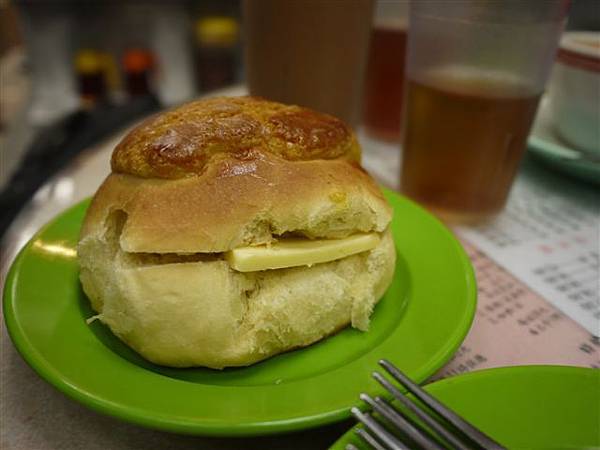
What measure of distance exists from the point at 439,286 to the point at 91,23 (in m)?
2.20

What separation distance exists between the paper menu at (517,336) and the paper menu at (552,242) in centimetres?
2

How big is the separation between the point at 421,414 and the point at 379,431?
0.13 feet

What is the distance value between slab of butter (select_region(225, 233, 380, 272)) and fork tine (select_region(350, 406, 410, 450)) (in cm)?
18

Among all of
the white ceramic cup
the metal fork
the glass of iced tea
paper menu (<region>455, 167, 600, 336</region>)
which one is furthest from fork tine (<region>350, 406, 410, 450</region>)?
the white ceramic cup

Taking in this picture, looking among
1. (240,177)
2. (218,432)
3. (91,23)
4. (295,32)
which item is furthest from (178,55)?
(218,432)

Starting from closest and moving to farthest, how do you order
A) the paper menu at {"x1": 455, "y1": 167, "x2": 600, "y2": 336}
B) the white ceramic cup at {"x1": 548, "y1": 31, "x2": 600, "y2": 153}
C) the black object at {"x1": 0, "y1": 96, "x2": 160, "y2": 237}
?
the paper menu at {"x1": 455, "y1": 167, "x2": 600, "y2": 336} < the white ceramic cup at {"x1": 548, "y1": 31, "x2": 600, "y2": 153} < the black object at {"x1": 0, "y1": 96, "x2": 160, "y2": 237}

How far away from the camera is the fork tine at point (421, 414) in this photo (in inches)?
17.4

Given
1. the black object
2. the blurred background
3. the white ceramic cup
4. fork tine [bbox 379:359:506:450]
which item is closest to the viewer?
fork tine [bbox 379:359:506:450]

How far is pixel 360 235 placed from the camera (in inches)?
25.7

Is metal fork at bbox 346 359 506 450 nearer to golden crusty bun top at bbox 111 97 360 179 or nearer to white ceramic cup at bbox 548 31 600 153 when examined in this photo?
golden crusty bun top at bbox 111 97 360 179

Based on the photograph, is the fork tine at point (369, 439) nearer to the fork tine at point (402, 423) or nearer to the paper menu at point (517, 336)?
the fork tine at point (402, 423)

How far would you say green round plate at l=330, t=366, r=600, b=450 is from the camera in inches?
18.4

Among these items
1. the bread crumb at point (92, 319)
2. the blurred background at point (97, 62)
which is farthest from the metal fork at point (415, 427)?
the blurred background at point (97, 62)

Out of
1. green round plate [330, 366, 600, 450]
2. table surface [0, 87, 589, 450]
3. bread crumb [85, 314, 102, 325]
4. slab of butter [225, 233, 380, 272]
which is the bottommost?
table surface [0, 87, 589, 450]
